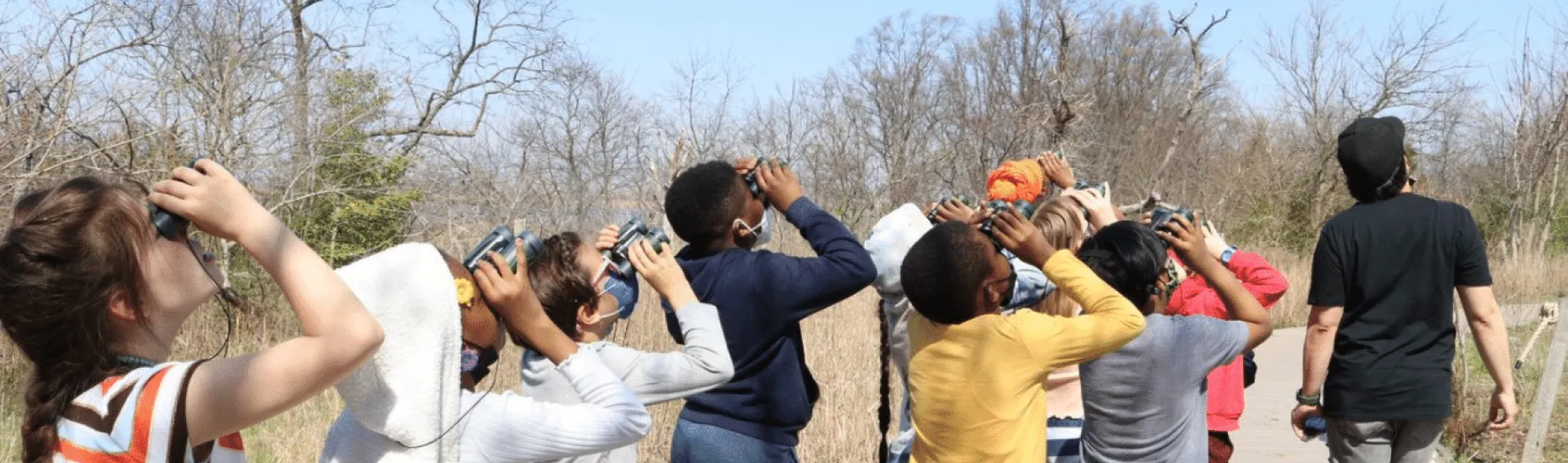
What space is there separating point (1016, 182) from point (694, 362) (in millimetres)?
1898

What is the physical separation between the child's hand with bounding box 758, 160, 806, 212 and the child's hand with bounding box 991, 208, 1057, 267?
0.60m

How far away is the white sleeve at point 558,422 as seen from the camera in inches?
95.7

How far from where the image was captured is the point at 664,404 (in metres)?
6.74

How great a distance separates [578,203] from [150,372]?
25.0m

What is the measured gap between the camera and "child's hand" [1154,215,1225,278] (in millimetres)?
3400

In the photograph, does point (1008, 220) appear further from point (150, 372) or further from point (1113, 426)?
point (150, 372)

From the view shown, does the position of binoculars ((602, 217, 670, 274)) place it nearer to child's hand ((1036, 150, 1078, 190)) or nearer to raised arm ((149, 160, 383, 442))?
raised arm ((149, 160, 383, 442))

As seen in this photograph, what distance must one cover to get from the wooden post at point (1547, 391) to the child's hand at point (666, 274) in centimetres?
501

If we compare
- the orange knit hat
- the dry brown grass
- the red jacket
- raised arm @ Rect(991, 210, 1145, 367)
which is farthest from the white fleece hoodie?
the dry brown grass

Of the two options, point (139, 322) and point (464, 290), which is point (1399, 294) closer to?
point (464, 290)

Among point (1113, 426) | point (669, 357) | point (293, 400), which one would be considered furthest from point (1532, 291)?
point (293, 400)

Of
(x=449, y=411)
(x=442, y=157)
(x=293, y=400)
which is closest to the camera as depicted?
(x=293, y=400)

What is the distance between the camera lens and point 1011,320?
316cm

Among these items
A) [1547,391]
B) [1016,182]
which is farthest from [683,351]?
[1547,391]
